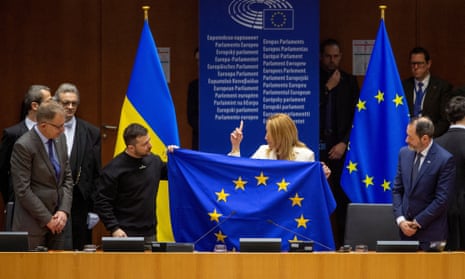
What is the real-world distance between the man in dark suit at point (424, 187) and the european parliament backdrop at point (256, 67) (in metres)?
2.09

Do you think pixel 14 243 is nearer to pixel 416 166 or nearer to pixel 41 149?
pixel 41 149

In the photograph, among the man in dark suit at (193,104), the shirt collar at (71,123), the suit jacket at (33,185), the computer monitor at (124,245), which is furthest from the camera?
the man in dark suit at (193,104)

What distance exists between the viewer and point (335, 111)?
391 inches

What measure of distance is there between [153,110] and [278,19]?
5.40 ft

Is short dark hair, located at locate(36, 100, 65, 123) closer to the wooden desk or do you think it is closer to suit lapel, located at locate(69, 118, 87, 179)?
suit lapel, located at locate(69, 118, 87, 179)

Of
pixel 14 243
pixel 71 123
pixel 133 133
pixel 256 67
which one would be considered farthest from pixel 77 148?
pixel 14 243

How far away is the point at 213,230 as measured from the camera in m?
7.41

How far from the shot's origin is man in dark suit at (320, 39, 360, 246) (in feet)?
32.4

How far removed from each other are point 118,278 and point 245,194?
5.41 ft

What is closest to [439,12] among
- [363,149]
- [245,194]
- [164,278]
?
[363,149]

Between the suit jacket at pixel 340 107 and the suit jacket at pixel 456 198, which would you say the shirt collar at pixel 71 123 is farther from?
the suit jacket at pixel 456 198

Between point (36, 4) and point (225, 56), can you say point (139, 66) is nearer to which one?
point (225, 56)

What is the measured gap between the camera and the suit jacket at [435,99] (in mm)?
9531

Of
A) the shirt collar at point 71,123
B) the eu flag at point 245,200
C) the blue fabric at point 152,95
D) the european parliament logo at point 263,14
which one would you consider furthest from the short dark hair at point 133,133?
the european parliament logo at point 263,14
